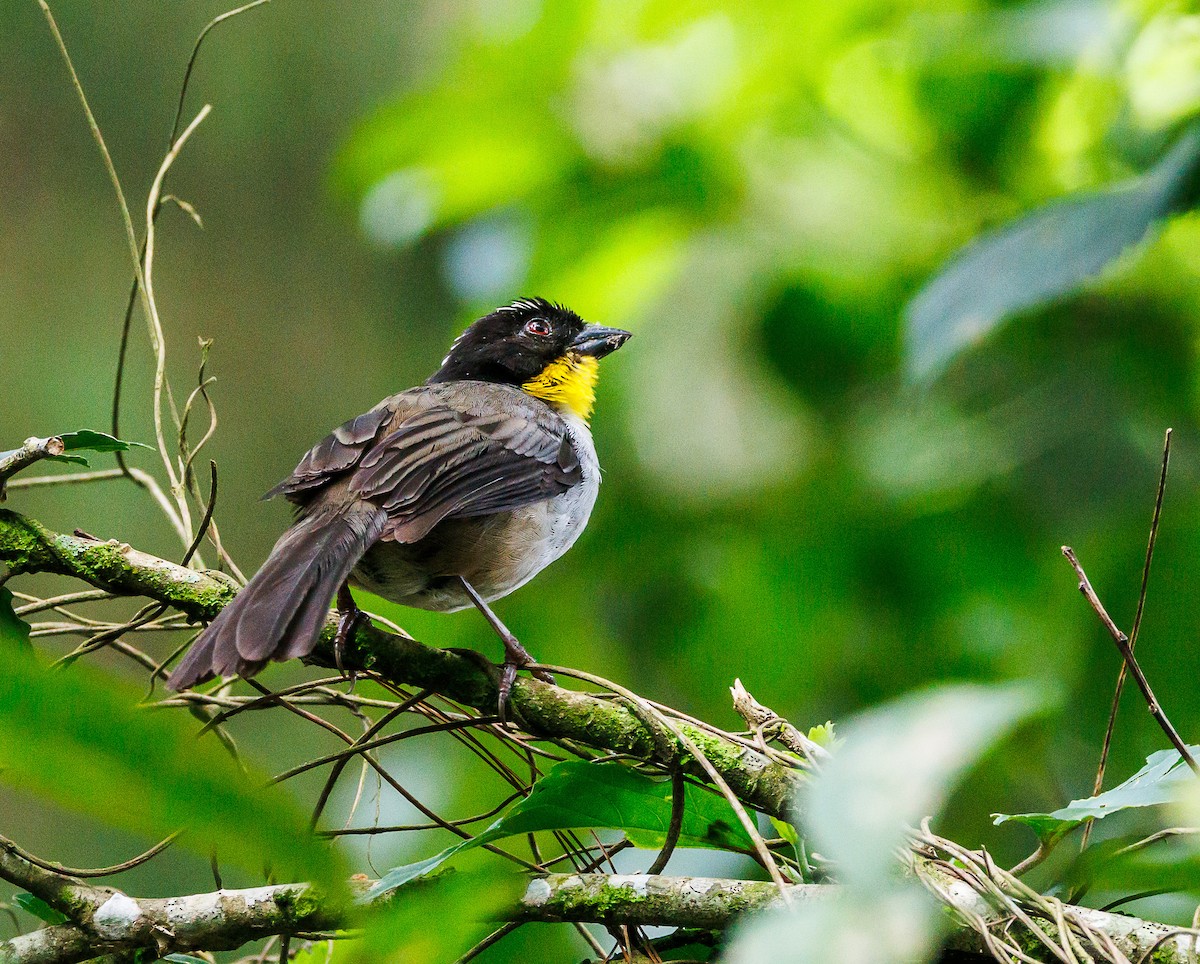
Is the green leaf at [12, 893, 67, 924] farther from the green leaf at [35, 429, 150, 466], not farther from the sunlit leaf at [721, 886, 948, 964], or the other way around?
the sunlit leaf at [721, 886, 948, 964]

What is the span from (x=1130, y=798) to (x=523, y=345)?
266 cm

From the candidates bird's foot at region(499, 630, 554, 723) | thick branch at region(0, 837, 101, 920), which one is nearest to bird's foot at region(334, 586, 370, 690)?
bird's foot at region(499, 630, 554, 723)

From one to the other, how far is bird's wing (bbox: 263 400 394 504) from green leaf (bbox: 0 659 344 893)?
1.85m

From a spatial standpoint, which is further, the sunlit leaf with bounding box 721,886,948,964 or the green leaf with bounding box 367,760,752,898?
the green leaf with bounding box 367,760,752,898

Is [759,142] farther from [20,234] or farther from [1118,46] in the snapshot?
[20,234]

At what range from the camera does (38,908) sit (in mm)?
1931

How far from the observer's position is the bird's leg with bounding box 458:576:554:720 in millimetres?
2020

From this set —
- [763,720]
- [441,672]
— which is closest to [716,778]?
[763,720]

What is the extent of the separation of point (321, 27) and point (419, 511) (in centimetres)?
453

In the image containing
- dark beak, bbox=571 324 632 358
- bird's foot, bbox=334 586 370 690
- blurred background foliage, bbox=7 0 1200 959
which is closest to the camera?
bird's foot, bbox=334 586 370 690

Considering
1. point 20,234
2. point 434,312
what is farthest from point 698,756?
point 20,234

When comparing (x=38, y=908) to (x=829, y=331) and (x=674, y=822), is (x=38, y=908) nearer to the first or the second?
(x=674, y=822)

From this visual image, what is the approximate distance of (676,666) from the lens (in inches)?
141

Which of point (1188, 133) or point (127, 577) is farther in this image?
point (1188, 133)
